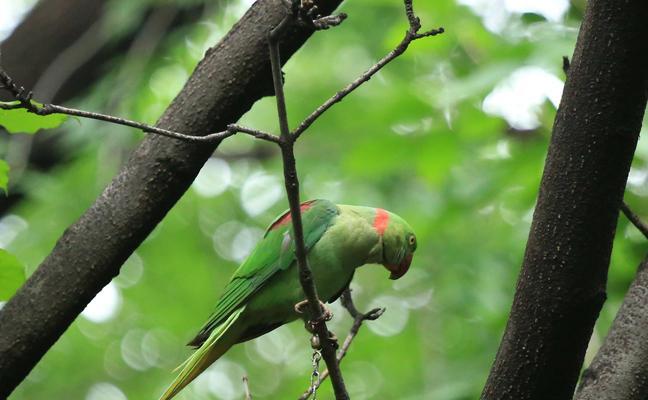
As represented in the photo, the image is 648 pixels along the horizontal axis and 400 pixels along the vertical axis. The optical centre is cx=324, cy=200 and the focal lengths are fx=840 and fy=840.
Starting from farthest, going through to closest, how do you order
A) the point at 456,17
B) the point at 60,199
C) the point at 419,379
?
the point at 419,379, the point at 60,199, the point at 456,17

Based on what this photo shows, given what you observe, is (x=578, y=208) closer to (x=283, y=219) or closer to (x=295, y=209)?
(x=295, y=209)

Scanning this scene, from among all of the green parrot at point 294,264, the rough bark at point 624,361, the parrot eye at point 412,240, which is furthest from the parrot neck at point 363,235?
the rough bark at point 624,361

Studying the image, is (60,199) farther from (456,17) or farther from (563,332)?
(563,332)

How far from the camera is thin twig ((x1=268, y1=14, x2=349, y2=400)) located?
1.73 meters

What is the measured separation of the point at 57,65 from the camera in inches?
178

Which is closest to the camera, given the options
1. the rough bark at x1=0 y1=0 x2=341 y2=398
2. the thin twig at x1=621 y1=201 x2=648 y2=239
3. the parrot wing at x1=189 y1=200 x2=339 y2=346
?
the thin twig at x1=621 y1=201 x2=648 y2=239

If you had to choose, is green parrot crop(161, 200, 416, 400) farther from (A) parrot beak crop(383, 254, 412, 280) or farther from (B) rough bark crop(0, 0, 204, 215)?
(B) rough bark crop(0, 0, 204, 215)

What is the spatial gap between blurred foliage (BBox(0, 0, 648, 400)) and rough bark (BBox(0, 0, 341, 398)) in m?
1.30

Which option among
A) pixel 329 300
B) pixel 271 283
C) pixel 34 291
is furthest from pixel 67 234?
pixel 329 300

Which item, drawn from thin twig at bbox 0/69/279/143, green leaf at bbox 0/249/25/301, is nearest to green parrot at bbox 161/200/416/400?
green leaf at bbox 0/249/25/301

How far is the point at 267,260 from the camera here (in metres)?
3.16

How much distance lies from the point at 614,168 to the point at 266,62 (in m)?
1.14

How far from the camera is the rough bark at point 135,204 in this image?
8.80 ft

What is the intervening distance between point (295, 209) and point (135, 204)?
0.98 meters
